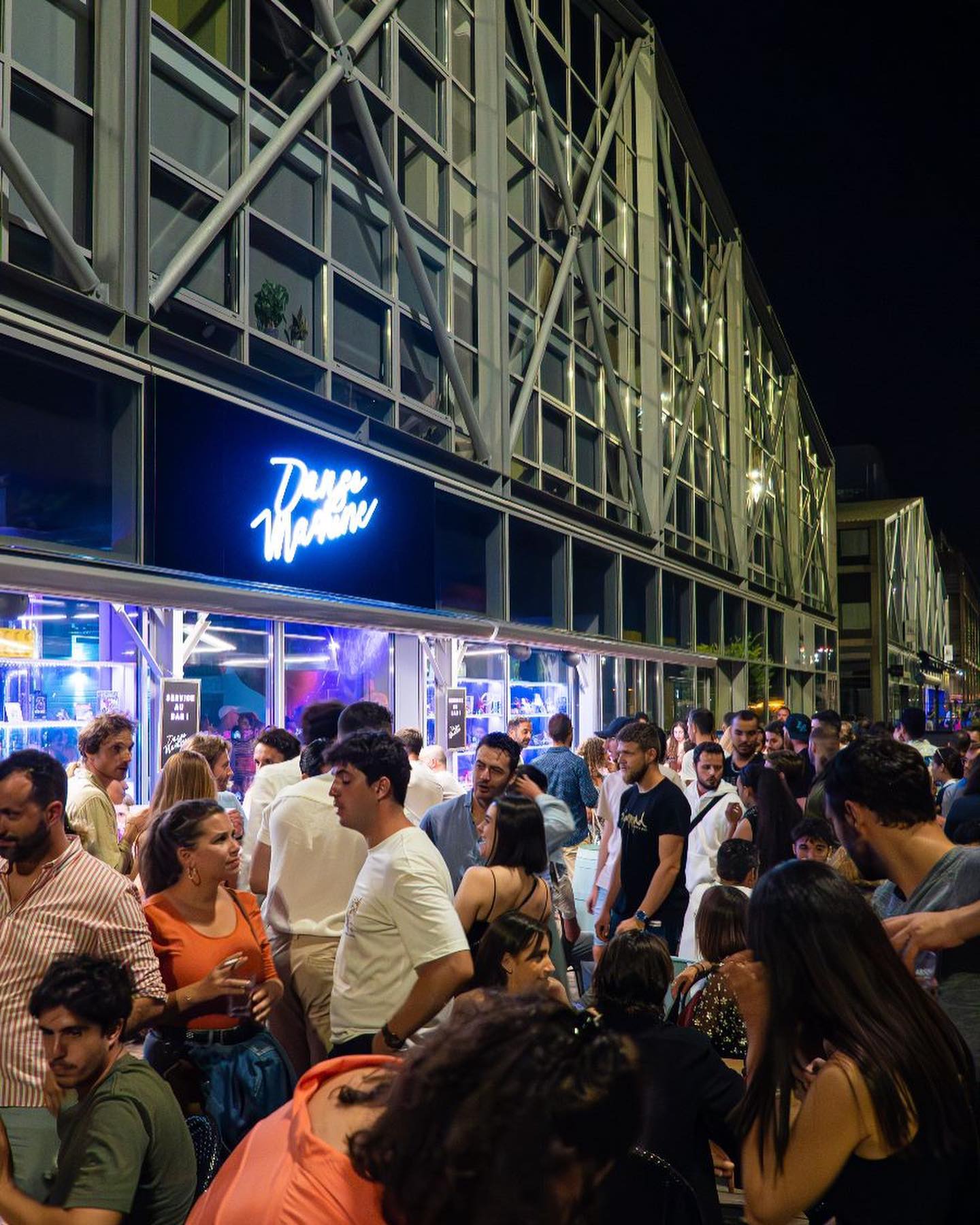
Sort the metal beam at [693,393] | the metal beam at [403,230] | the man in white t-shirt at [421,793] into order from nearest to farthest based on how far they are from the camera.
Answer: the man in white t-shirt at [421,793]
the metal beam at [403,230]
the metal beam at [693,393]

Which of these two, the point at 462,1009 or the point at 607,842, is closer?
the point at 462,1009

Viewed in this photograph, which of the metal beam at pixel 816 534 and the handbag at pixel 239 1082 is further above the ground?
the metal beam at pixel 816 534

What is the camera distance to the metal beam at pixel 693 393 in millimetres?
24766

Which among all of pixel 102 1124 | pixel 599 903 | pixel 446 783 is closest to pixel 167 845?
pixel 102 1124

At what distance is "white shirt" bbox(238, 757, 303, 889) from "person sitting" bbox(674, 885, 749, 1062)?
111 inches

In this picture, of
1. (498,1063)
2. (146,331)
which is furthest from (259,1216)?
(146,331)

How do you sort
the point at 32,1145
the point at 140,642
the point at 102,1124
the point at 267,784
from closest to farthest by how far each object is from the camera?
1. the point at 102,1124
2. the point at 32,1145
3. the point at 267,784
4. the point at 140,642

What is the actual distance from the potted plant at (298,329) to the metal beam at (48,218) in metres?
3.08

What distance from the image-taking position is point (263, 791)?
6.66 m

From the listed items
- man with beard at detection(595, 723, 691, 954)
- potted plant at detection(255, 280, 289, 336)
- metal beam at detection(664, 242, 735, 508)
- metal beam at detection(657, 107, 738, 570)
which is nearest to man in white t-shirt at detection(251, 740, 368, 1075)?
man with beard at detection(595, 723, 691, 954)

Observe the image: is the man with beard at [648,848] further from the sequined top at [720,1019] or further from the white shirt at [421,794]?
the sequined top at [720,1019]

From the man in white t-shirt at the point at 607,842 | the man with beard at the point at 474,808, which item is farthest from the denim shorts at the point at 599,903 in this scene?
the man with beard at the point at 474,808

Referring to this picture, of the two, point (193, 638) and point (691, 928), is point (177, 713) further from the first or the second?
point (691, 928)

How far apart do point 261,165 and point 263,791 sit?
674 cm
